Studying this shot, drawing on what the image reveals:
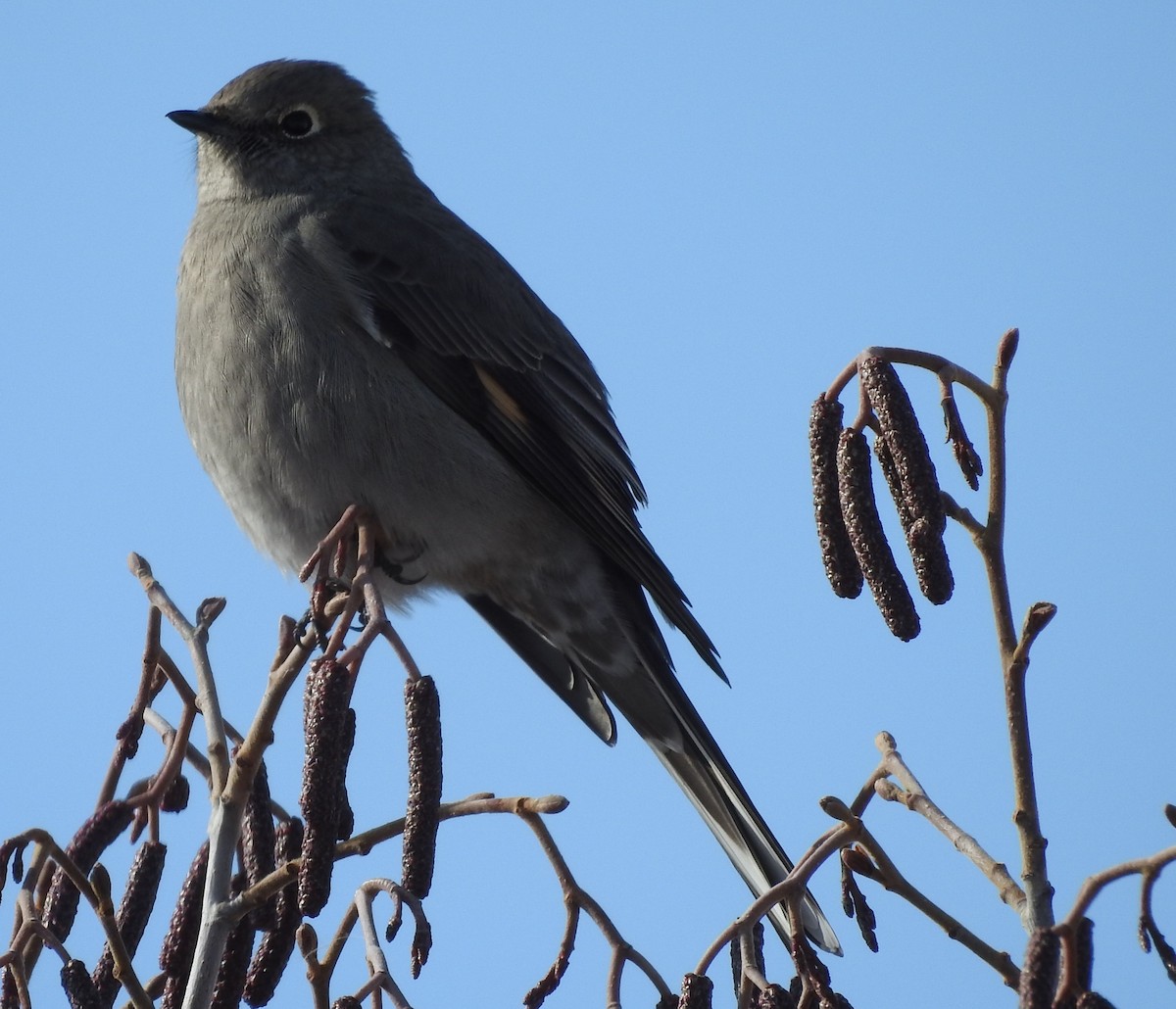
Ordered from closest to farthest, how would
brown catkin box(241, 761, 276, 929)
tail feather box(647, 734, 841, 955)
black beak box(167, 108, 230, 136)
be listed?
brown catkin box(241, 761, 276, 929) < tail feather box(647, 734, 841, 955) < black beak box(167, 108, 230, 136)

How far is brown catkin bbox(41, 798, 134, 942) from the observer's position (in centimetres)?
296

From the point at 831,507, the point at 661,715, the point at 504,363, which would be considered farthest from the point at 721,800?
the point at 831,507

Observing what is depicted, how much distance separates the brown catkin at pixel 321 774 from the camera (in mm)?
2656

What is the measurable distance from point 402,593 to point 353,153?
2.06 meters

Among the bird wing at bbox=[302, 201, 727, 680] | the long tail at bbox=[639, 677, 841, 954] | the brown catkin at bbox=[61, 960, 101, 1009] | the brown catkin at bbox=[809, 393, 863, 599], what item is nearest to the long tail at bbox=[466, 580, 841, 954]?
the long tail at bbox=[639, 677, 841, 954]

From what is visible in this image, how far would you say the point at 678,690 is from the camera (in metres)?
5.59

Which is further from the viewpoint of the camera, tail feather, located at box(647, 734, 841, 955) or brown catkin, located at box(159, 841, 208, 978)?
tail feather, located at box(647, 734, 841, 955)

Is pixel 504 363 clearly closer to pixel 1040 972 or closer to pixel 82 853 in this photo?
pixel 82 853

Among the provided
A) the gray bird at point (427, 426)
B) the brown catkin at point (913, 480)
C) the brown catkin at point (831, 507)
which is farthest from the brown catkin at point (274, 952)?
the gray bird at point (427, 426)

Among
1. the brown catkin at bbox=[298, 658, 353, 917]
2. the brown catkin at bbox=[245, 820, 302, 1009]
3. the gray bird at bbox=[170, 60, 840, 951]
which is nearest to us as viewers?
the brown catkin at bbox=[298, 658, 353, 917]

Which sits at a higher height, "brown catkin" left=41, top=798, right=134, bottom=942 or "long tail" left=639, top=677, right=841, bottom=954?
"long tail" left=639, top=677, right=841, bottom=954

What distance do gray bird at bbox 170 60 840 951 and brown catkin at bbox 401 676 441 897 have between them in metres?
2.31

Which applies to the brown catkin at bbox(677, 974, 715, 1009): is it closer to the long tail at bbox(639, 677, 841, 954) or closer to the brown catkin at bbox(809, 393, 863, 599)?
the brown catkin at bbox(809, 393, 863, 599)

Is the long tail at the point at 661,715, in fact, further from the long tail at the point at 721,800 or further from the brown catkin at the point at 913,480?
the brown catkin at the point at 913,480
